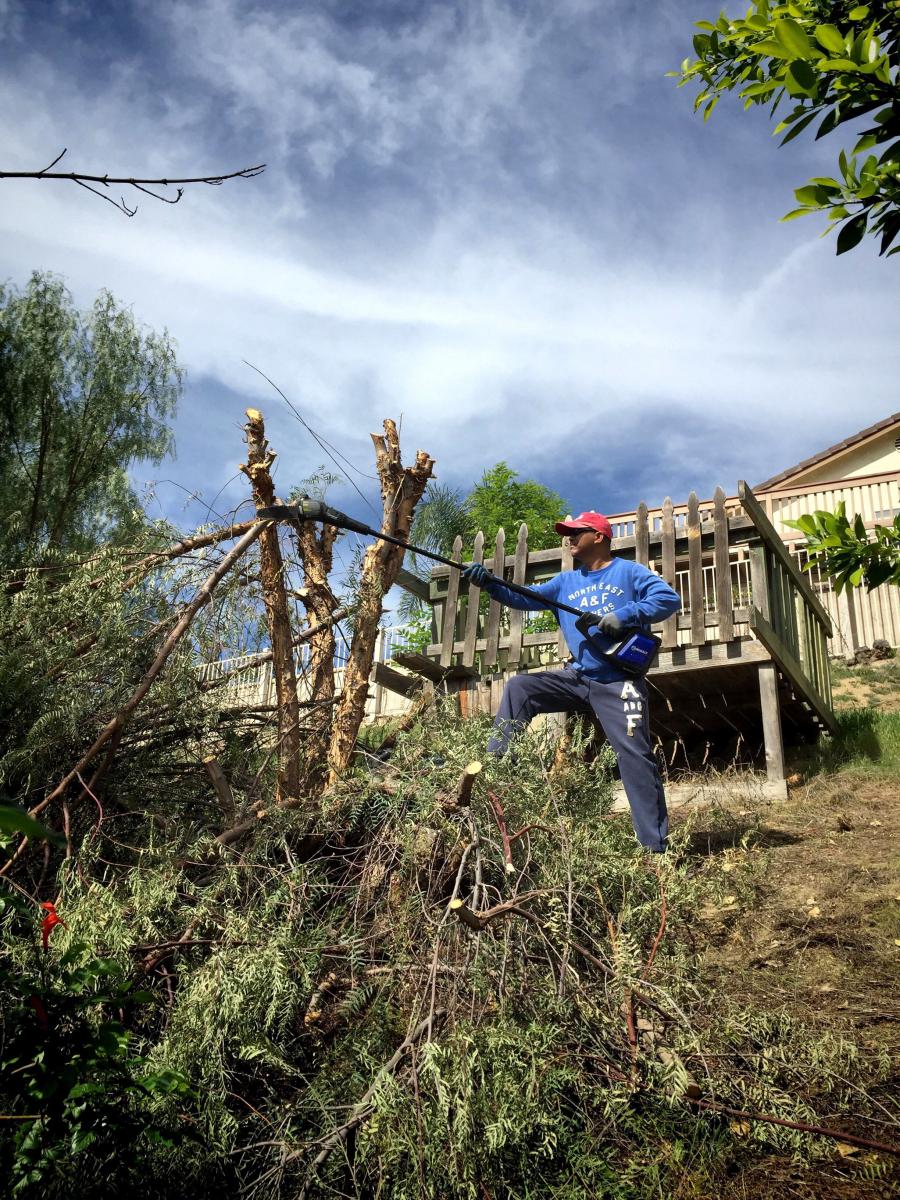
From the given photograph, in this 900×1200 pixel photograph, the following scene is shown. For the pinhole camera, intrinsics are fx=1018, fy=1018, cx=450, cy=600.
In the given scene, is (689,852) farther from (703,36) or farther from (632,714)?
(703,36)

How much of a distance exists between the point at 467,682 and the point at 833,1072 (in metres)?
6.01

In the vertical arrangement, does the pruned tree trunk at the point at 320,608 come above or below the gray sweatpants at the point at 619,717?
above

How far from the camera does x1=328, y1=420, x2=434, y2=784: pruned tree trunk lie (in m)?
4.68

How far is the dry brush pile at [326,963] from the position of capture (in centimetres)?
270

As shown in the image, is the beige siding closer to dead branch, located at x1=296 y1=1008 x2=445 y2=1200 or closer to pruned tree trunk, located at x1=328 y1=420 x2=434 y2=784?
pruned tree trunk, located at x1=328 y1=420 x2=434 y2=784

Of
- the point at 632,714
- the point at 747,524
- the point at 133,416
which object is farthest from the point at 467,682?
the point at 133,416

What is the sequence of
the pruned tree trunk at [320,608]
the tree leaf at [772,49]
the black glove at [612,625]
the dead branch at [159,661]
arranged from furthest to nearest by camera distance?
the black glove at [612,625]
the pruned tree trunk at [320,608]
the dead branch at [159,661]
the tree leaf at [772,49]

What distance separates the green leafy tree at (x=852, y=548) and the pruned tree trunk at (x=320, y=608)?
2478 millimetres

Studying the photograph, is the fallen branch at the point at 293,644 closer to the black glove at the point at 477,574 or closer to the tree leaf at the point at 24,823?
the black glove at the point at 477,574

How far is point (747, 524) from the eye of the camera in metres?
7.95

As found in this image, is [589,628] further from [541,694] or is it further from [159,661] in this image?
[159,661]

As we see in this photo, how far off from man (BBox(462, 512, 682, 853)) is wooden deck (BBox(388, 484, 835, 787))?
1.64 m

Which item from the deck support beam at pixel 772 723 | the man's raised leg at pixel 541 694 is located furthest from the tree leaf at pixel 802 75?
the deck support beam at pixel 772 723

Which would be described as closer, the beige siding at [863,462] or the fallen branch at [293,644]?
the fallen branch at [293,644]
